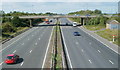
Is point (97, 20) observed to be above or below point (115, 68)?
above

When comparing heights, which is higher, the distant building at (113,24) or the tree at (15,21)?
the tree at (15,21)

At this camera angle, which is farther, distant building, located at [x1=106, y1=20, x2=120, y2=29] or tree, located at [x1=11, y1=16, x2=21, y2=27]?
tree, located at [x1=11, y1=16, x2=21, y2=27]

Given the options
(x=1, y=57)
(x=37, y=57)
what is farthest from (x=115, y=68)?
(x=1, y=57)

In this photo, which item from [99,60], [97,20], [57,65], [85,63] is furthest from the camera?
[97,20]

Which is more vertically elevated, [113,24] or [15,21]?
[15,21]

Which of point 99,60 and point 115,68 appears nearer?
point 115,68

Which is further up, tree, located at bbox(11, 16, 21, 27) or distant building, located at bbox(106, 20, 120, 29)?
tree, located at bbox(11, 16, 21, 27)

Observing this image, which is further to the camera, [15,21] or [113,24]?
[15,21]

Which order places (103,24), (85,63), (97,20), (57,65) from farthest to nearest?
(97,20), (103,24), (85,63), (57,65)

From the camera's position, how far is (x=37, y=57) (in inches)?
1302

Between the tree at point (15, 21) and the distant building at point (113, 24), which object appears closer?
the distant building at point (113, 24)

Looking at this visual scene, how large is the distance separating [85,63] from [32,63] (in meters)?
7.79

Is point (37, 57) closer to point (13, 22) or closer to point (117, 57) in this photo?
point (117, 57)

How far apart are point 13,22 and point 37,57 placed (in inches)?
2743
